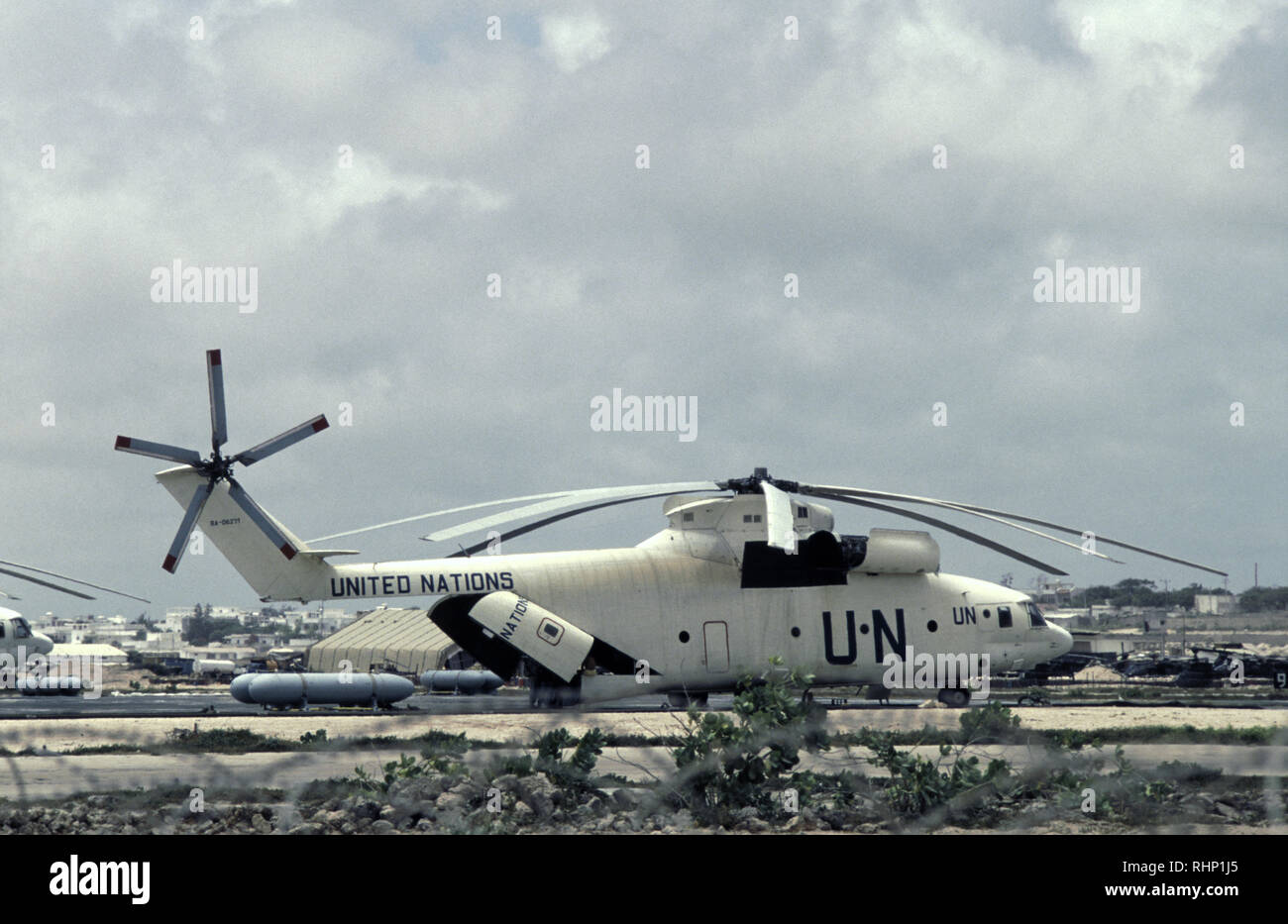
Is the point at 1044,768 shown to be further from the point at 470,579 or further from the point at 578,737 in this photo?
the point at 470,579

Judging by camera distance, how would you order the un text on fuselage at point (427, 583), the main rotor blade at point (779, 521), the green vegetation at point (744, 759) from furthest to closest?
1. the un text on fuselage at point (427, 583)
2. the main rotor blade at point (779, 521)
3. the green vegetation at point (744, 759)

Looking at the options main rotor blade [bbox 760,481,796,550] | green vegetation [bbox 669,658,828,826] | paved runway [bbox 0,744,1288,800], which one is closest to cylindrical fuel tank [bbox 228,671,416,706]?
main rotor blade [bbox 760,481,796,550]

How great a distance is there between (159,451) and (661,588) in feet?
42.7

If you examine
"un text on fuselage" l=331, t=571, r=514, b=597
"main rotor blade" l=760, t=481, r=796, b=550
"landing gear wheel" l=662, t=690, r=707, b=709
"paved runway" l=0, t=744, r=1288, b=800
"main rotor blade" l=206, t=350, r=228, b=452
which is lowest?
"landing gear wheel" l=662, t=690, r=707, b=709

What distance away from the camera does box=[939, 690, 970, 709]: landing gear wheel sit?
37.3 m

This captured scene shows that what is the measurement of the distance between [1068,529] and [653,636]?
10394mm

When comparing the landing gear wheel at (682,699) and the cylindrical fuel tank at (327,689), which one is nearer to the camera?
the landing gear wheel at (682,699)

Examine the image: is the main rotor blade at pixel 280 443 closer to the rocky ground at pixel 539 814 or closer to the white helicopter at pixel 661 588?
the white helicopter at pixel 661 588

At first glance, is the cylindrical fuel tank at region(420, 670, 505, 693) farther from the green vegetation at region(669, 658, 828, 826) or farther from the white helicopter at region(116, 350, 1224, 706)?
the green vegetation at region(669, 658, 828, 826)

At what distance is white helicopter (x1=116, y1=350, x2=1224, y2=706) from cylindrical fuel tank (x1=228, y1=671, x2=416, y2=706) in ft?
22.6

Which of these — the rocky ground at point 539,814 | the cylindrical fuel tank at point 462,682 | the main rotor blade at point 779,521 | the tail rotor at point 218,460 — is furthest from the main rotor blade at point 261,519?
the cylindrical fuel tank at point 462,682

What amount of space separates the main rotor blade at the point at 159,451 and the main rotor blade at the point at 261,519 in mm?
1108

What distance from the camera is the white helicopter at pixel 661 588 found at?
1305 inches
